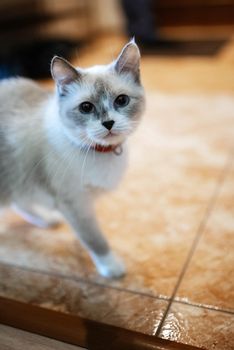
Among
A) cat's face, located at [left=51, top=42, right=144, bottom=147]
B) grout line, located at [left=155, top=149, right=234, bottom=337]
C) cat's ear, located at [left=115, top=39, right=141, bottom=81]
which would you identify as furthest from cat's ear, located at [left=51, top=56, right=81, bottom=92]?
grout line, located at [left=155, top=149, right=234, bottom=337]

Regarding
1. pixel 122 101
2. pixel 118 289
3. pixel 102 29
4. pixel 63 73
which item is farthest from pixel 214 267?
pixel 102 29

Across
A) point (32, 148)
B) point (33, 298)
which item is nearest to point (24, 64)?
point (32, 148)

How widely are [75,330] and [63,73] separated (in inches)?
25.1

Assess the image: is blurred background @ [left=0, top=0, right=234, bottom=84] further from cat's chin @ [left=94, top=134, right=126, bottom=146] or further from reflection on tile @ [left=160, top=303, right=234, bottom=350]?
reflection on tile @ [left=160, top=303, right=234, bottom=350]

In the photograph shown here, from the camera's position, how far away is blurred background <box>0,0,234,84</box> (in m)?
2.80

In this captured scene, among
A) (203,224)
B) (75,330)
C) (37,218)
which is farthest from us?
(37,218)

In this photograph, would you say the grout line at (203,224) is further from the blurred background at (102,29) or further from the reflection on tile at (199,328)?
the blurred background at (102,29)

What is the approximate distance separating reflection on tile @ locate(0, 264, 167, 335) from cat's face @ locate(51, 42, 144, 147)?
1.45 ft

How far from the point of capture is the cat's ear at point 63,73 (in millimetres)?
930

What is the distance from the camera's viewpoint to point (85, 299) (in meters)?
1.09

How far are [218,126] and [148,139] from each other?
0.36 meters

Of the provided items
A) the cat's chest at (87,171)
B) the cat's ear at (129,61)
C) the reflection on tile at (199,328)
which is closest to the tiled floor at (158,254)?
the reflection on tile at (199,328)

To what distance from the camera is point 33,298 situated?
1112mm

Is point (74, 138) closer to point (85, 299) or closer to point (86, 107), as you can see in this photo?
point (86, 107)
